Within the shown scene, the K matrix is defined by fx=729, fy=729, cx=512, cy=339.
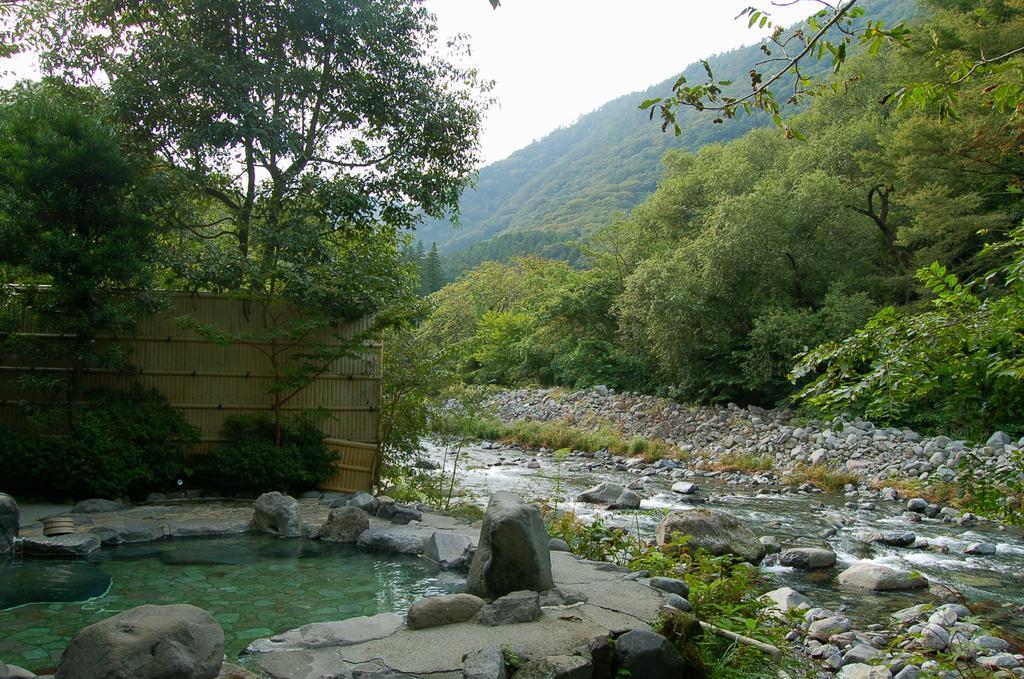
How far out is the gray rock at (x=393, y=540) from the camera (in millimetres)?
6801

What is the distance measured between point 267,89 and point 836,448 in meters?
12.7

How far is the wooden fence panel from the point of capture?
30.3 ft

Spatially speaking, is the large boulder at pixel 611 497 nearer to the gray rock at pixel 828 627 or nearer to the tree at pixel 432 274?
the gray rock at pixel 828 627

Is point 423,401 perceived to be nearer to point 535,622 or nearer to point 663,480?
point 535,622

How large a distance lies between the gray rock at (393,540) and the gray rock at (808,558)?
4109 mm

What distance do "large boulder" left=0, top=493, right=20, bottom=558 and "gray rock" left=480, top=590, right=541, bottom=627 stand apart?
4412 mm

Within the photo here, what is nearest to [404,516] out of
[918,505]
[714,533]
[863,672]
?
[714,533]

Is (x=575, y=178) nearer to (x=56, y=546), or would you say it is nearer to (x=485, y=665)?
(x=56, y=546)

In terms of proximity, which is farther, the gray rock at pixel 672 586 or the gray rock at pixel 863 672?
the gray rock at pixel 672 586

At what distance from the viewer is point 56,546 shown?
20.3ft

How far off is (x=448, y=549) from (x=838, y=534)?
5.88 metres

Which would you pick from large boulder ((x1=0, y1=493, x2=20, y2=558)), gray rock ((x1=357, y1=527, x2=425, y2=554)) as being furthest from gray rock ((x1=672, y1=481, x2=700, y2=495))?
large boulder ((x1=0, y1=493, x2=20, y2=558))

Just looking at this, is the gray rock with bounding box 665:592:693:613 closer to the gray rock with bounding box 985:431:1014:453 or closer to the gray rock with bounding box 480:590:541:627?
the gray rock with bounding box 480:590:541:627

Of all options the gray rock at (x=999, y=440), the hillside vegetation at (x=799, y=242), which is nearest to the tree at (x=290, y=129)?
the hillside vegetation at (x=799, y=242)
